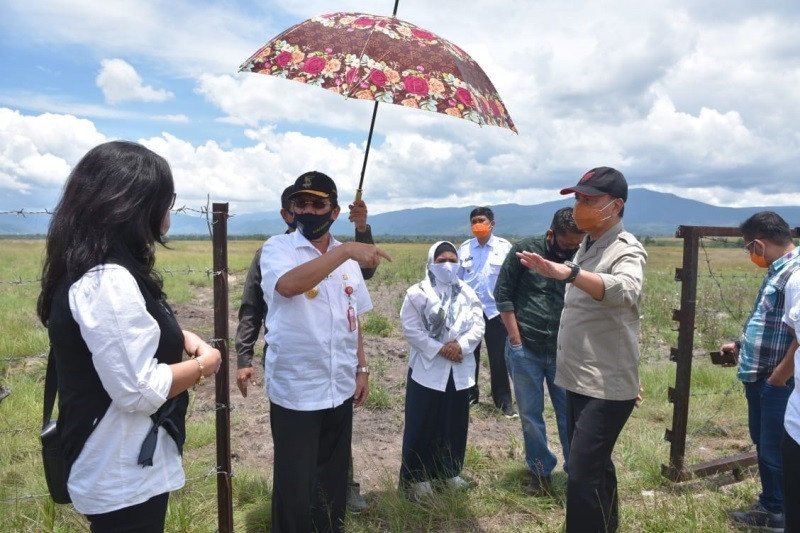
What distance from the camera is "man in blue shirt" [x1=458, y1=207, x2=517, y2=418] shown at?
596 centimetres

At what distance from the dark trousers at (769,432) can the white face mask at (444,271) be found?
192 cm

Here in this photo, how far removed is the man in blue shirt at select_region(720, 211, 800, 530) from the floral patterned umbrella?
1812 mm

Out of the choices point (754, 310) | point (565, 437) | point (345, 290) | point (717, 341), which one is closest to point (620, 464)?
point (565, 437)

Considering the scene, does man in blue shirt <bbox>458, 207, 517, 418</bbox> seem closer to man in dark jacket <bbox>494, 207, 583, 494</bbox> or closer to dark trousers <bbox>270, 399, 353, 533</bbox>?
man in dark jacket <bbox>494, 207, 583, 494</bbox>

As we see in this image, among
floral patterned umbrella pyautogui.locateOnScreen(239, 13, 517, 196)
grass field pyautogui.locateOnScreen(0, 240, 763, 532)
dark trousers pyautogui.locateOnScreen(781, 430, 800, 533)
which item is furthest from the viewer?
grass field pyautogui.locateOnScreen(0, 240, 763, 532)

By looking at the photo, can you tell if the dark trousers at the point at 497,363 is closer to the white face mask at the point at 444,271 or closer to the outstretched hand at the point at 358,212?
the white face mask at the point at 444,271

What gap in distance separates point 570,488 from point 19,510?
281 centimetres

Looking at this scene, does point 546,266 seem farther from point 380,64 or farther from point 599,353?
point 380,64

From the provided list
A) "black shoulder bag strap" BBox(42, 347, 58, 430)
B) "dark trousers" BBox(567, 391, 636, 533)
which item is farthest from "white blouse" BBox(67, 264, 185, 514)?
"dark trousers" BBox(567, 391, 636, 533)

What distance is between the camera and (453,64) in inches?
109

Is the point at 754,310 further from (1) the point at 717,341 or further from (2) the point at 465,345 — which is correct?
(1) the point at 717,341

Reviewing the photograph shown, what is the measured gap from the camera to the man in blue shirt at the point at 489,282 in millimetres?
5965

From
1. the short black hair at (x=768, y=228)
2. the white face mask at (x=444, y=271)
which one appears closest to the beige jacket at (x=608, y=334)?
the short black hair at (x=768, y=228)

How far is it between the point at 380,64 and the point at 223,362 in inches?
63.3
